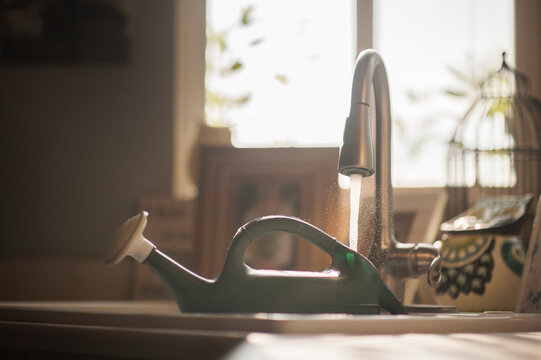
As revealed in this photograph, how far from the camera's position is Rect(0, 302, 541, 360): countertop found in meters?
0.32

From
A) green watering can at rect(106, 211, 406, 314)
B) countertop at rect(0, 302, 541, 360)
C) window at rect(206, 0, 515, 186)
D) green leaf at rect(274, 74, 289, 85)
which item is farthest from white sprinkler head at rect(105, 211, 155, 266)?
green leaf at rect(274, 74, 289, 85)

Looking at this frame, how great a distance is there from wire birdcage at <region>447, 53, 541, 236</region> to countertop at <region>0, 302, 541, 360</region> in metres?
1.04

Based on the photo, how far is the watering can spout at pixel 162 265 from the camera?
623mm

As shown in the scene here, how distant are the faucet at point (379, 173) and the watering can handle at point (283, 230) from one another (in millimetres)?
62

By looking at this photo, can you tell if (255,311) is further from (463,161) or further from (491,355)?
(463,161)

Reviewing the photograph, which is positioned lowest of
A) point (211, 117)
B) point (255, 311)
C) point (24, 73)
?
point (255, 311)

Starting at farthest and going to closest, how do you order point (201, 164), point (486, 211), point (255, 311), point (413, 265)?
point (201, 164) → point (486, 211) → point (413, 265) → point (255, 311)

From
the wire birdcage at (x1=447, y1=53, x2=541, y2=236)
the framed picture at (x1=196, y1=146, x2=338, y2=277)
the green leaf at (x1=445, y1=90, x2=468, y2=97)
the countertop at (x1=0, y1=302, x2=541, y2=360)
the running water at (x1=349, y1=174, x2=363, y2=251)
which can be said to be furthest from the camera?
the green leaf at (x1=445, y1=90, x2=468, y2=97)

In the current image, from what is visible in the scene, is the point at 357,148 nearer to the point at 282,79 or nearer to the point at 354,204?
the point at 354,204

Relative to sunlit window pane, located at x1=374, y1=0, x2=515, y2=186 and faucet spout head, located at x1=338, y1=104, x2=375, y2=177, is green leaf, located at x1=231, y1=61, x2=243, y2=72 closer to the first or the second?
sunlit window pane, located at x1=374, y1=0, x2=515, y2=186

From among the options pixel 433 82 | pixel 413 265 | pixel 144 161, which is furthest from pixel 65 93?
pixel 413 265

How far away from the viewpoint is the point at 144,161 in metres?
2.11

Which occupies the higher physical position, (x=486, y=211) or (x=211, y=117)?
(x=211, y=117)

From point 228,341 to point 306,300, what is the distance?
0.76ft
